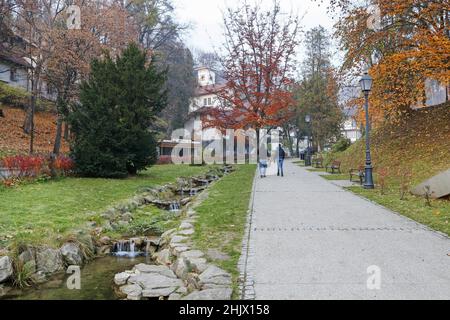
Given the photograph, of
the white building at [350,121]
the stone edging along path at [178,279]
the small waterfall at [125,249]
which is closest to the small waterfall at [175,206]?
the small waterfall at [125,249]

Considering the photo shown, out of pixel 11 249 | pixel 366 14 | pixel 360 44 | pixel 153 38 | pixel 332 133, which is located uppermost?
pixel 153 38

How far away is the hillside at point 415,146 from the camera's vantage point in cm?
1579

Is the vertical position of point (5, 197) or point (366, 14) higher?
point (366, 14)

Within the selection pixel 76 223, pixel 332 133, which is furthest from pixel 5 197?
pixel 332 133

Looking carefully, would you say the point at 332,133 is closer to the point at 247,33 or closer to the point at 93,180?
the point at 247,33

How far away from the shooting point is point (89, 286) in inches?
232

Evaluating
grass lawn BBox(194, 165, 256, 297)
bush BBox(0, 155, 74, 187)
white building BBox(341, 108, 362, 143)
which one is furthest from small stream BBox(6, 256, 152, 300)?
white building BBox(341, 108, 362, 143)

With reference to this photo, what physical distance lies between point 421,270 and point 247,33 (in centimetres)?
2317

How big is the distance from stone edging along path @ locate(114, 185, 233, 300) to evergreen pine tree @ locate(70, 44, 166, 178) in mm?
10717

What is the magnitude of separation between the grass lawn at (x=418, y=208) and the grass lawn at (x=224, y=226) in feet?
12.4

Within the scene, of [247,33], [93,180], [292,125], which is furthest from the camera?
[292,125]

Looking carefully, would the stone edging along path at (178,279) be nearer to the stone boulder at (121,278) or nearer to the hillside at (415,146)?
the stone boulder at (121,278)

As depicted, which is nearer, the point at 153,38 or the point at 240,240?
the point at 240,240

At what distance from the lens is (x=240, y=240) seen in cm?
659
